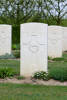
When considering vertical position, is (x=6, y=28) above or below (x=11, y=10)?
below

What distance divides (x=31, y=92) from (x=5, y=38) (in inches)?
326

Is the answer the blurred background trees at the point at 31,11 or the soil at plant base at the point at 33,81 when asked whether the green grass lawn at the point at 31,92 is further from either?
the blurred background trees at the point at 31,11

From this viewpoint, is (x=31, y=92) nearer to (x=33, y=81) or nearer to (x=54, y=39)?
(x=33, y=81)

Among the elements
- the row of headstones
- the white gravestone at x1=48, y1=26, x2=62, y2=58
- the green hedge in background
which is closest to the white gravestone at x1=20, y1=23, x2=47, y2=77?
the row of headstones

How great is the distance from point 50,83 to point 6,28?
7475mm

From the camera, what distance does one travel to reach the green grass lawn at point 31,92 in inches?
230

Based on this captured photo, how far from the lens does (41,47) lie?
314 inches

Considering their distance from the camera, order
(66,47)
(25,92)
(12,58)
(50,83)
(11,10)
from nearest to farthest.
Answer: (25,92) < (50,83) < (12,58) < (66,47) < (11,10)

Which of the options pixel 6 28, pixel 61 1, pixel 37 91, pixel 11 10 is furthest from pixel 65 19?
pixel 37 91

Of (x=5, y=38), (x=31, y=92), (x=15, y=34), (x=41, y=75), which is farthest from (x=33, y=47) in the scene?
(x=15, y=34)

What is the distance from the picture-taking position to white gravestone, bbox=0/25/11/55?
46.5 ft

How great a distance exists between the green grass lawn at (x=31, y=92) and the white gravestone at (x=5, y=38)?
24.5 feet

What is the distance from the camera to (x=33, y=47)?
800cm

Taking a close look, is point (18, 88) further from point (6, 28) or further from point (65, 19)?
point (65, 19)
